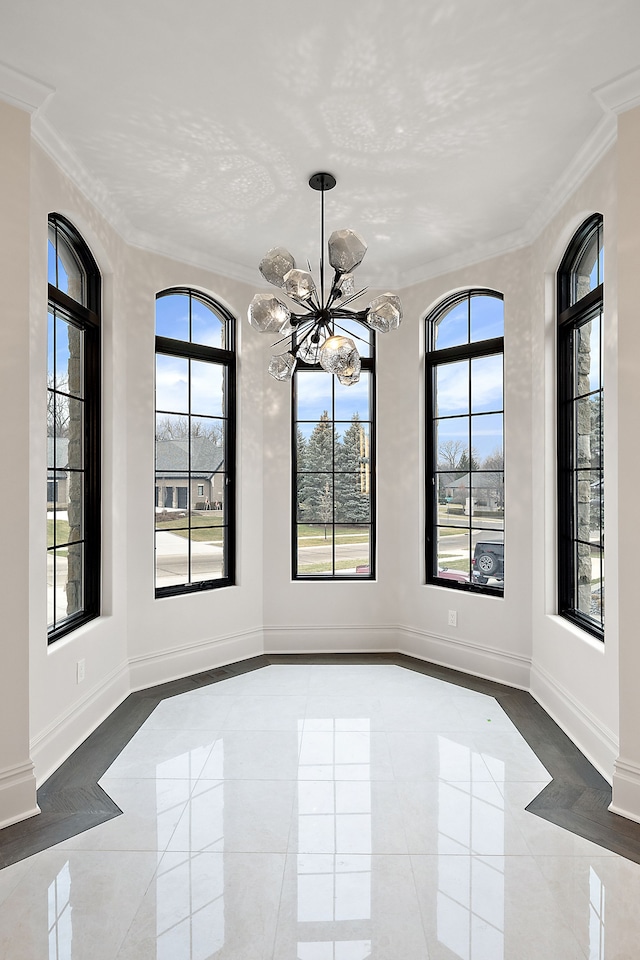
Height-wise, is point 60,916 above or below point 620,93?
below

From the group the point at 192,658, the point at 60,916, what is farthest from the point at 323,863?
the point at 192,658

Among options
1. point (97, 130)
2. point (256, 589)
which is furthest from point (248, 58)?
point (256, 589)

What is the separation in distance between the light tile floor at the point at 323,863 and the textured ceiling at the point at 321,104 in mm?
3062

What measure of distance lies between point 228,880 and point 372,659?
2.61 m

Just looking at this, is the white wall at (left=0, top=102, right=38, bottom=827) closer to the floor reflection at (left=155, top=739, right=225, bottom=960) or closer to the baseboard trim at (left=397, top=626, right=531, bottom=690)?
the floor reflection at (left=155, top=739, right=225, bottom=960)

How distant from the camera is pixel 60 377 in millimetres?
3285

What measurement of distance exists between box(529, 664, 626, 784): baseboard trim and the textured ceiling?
2821 millimetres

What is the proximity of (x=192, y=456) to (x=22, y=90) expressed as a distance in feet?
7.97

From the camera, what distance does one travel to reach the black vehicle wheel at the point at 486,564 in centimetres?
424

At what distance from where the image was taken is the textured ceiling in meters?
2.17

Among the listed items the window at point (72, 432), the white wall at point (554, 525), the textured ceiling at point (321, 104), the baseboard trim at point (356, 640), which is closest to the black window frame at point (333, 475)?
the baseboard trim at point (356, 640)

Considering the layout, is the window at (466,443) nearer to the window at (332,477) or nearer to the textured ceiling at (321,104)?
the window at (332,477)

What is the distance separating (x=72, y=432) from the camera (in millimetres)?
3467

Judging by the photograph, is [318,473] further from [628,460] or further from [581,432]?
[628,460]
